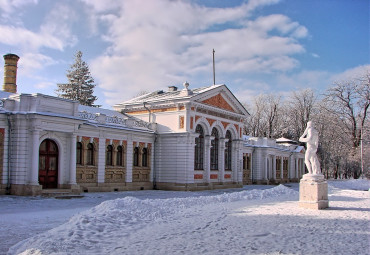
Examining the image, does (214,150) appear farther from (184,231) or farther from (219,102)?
(184,231)

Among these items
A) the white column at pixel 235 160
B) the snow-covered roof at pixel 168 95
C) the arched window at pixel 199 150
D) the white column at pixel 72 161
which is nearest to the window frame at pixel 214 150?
the arched window at pixel 199 150

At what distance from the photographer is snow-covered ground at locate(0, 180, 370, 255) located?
320 inches

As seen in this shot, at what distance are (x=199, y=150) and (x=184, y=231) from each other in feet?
71.2

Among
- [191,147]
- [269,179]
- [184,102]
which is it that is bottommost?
[269,179]

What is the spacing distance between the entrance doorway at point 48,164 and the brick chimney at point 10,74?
974 cm

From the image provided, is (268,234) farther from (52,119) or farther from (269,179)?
(269,179)

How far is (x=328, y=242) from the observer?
872 centimetres

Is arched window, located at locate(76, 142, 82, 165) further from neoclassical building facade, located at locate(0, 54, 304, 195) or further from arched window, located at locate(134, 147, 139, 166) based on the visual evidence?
arched window, located at locate(134, 147, 139, 166)

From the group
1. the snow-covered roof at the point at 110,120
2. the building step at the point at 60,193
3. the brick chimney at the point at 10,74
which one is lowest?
the building step at the point at 60,193

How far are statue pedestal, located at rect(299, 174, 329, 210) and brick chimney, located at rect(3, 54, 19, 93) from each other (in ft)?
77.1

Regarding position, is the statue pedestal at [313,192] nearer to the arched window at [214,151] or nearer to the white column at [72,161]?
the white column at [72,161]

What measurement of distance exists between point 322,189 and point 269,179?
1231 inches

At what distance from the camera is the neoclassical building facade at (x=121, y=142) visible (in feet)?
67.3

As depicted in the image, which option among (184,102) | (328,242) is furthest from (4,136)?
(328,242)
